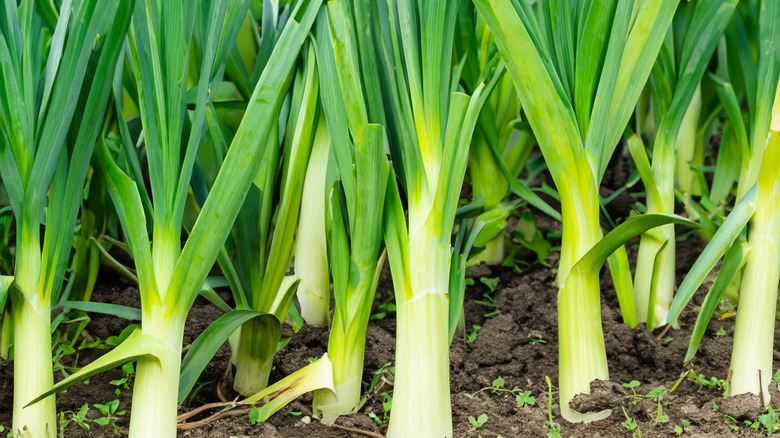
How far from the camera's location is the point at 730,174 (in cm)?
143

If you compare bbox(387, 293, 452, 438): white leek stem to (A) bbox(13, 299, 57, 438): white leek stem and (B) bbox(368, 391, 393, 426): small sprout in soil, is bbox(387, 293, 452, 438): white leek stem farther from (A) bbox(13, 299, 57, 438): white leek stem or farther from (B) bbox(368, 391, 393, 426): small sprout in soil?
(A) bbox(13, 299, 57, 438): white leek stem

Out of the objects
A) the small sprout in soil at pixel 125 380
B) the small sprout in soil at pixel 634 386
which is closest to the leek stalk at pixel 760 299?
the small sprout in soil at pixel 634 386

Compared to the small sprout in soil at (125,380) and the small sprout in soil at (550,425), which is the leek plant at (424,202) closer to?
the small sprout in soil at (550,425)

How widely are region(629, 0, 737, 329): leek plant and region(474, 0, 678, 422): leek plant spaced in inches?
A: 7.4

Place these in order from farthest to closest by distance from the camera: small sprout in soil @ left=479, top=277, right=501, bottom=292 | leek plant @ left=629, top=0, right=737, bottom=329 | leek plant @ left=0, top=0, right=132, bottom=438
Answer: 1. small sprout in soil @ left=479, top=277, right=501, bottom=292
2. leek plant @ left=629, top=0, right=737, bottom=329
3. leek plant @ left=0, top=0, right=132, bottom=438

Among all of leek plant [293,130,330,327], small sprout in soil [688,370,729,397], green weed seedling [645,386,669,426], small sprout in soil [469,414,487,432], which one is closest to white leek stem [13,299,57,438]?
leek plant [293,130,330,327]

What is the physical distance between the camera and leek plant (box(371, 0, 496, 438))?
970 mm

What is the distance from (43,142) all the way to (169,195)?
0.16 m

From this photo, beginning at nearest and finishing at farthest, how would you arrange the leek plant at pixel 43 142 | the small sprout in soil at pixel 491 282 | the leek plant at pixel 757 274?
the leek plant at pixel 43 142 < the leek plant at pixel 757 274 < the small sprout in soil at pixel 491 282

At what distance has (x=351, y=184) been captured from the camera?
0.98 metres

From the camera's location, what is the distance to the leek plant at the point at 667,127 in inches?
Result: 45.2

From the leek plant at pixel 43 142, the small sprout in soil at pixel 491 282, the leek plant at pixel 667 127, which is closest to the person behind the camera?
the leek plant at pixel 43 142

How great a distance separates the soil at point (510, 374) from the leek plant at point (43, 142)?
0.41 feet

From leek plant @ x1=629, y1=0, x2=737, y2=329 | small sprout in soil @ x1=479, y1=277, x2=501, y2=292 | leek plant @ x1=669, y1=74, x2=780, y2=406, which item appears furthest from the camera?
small sprout in soil @ x1=479, y1=277, x2=501, y2=292
